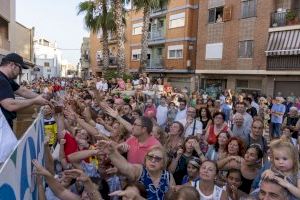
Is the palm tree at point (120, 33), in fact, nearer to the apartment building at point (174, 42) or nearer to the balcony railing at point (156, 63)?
the apartment building at point (174, 42)

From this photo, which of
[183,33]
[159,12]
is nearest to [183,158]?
[183,33]

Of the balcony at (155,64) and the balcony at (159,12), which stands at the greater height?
the balcony at (159,12)

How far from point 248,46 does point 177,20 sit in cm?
914

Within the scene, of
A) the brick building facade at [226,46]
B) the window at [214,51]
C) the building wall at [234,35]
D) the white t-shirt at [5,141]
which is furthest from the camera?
the window at [214,51]

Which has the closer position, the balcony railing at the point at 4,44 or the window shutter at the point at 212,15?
the balcony railing at the point at 4,44

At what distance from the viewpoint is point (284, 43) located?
23609 millimetres

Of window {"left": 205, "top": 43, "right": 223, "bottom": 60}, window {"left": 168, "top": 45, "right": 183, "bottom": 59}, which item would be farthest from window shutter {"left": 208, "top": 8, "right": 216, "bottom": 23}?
window {"left": 168, "top": 45, "right": 183, "bottom": 59}

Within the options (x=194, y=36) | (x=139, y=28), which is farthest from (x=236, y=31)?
(x=139, y=28)

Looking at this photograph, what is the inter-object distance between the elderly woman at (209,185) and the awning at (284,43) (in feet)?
67.7

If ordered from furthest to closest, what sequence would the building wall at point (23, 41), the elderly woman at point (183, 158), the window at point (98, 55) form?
the window at point (98, 55) < the building wall at point (23, 41) < the elderly woman at point (183, 158)

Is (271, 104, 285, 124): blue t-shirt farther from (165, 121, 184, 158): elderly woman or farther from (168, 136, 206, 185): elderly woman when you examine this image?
(168, 136, 206, 185): elderly woman

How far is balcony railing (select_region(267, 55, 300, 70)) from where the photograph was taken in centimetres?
2308

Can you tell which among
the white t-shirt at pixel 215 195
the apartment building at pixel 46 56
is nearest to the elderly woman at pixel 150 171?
the white t-shirt at pixel 215 195

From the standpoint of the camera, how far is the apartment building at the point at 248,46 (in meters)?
23.5
